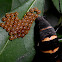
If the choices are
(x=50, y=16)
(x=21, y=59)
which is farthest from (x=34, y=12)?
(x=50, y=16)

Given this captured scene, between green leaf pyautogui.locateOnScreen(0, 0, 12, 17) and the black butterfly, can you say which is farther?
green leaf pyautogui.locateOnScreen(0, 0, 12, 17)

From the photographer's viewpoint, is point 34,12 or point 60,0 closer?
point 34,12

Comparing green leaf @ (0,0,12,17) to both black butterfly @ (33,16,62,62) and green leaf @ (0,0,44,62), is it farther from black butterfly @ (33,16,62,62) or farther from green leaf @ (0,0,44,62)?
black butterfly @ (33,16,62,62)

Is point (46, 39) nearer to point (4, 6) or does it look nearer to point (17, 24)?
point (17, 24)

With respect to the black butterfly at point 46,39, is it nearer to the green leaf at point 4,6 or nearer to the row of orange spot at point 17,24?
the row of orange spot at point 17,24

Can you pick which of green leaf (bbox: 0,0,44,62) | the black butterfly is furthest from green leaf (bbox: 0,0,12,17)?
the black butterfly

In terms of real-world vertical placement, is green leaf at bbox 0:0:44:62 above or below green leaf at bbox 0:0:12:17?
below

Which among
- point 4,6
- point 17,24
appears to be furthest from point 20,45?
point 4,6

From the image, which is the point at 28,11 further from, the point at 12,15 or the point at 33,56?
the point at 33,56
